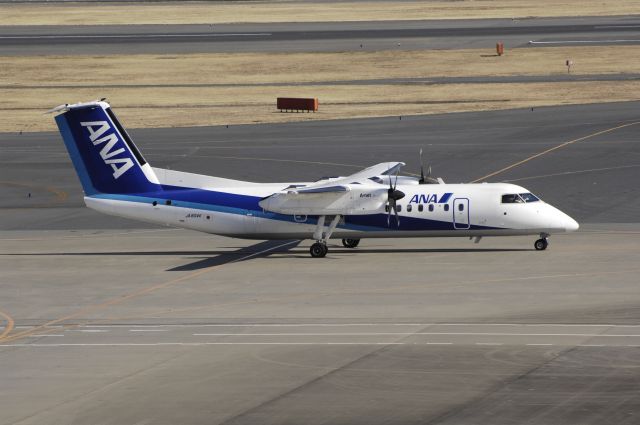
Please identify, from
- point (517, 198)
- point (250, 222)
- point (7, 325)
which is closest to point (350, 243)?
point (250, 222)

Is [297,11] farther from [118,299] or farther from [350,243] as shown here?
[118,299]

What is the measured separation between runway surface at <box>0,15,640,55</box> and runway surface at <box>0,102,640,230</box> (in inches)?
1639

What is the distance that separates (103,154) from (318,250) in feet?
33.3

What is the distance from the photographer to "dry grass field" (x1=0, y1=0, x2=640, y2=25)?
164625 mm

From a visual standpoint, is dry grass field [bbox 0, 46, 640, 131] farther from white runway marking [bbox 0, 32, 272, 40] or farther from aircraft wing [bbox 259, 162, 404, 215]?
aircraft wing [bbox 259, 162, 404, 215]

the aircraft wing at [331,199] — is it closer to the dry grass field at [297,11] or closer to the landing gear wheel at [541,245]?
the landing gear wheel at [541,245]

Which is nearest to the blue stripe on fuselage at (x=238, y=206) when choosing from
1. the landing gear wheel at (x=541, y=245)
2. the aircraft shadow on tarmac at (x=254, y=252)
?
the aircraft shadow on tarmac at (x=254, y=252)

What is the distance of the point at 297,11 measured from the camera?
578 feet

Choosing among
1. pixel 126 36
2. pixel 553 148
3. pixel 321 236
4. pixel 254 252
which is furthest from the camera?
pixel 126 36

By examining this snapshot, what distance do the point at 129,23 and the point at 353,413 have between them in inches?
5592

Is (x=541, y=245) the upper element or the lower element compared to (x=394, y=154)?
lower

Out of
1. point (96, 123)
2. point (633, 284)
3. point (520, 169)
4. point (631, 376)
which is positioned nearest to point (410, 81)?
point (520, 169)

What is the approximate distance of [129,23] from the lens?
165 meters

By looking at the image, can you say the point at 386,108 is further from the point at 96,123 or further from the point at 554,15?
the point at 554,15
